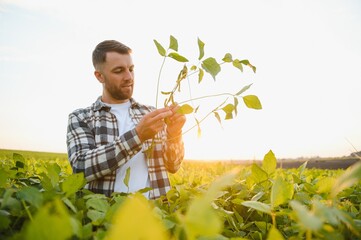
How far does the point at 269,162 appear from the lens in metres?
0.95

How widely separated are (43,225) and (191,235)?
0.20 m

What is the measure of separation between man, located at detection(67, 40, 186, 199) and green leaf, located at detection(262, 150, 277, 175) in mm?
1062

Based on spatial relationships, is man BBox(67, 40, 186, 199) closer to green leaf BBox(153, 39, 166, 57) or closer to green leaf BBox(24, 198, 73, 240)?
green leaf BBox(153, 39, 166, 57)

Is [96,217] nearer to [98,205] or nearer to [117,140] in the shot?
[98,205]

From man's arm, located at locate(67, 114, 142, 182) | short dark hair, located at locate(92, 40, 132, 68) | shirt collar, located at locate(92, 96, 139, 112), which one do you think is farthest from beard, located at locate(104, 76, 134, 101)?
man's arm, located at locate(67, 114, 142, 182)

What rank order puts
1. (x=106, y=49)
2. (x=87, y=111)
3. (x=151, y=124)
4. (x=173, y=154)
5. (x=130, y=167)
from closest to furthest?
(x=151, y=124) < (x=130, y=167) < (x=173, y=154) < (x=87, y=111) < (x=106, y=49)

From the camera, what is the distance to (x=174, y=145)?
9.64ft

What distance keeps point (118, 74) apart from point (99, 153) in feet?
3.93

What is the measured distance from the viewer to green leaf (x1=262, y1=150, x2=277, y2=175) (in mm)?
933

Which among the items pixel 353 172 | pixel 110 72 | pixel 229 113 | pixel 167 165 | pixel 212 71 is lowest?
pixel 167 165

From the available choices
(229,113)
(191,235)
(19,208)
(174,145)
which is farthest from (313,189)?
(174,145)

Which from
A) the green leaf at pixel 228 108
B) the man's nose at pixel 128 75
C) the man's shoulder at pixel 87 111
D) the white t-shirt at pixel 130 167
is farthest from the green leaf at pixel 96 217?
the man's nose at pixel 128 75

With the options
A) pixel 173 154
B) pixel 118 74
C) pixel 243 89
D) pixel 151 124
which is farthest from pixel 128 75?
pixel 243 89

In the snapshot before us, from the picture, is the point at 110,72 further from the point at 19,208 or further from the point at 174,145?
the point at 19,208
